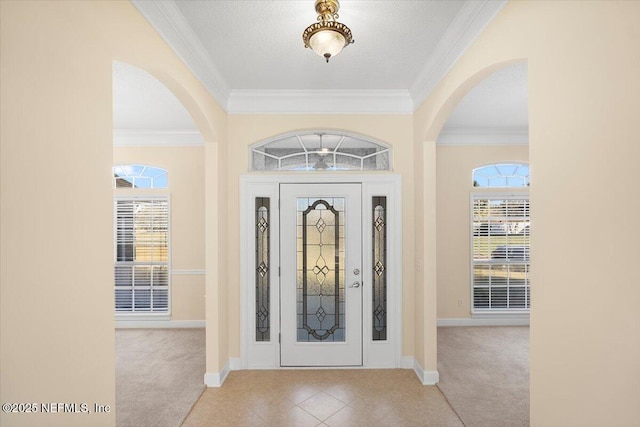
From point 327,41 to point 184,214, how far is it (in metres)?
4.04

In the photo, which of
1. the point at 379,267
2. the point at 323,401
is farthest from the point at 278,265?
the point at 323,401

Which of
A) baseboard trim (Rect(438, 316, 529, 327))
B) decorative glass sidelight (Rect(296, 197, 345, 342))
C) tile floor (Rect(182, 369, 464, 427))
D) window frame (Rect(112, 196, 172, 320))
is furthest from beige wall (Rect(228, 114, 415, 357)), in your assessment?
window frame (Rect(112, 196, 172, 320))

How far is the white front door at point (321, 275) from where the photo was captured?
11.9 feet

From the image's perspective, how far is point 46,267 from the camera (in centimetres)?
124

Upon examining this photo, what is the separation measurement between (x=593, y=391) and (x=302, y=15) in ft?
8.74

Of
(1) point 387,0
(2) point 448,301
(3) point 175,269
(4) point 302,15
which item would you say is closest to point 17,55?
(4) point 302,15

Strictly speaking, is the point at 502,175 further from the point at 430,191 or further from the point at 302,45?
the point at 302,45

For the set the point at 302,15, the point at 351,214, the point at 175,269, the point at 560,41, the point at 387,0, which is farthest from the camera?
the point at 175,269

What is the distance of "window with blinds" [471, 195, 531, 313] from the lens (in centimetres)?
520

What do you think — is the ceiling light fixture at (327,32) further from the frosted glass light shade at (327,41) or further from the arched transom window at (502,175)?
the arched transom window at (502,175)

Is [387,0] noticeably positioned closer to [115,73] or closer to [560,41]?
[560,41]

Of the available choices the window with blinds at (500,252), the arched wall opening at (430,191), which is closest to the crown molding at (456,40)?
the arched wall opening at (430,191)

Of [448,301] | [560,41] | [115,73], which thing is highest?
[115,73]

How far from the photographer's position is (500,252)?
5.22 metres
